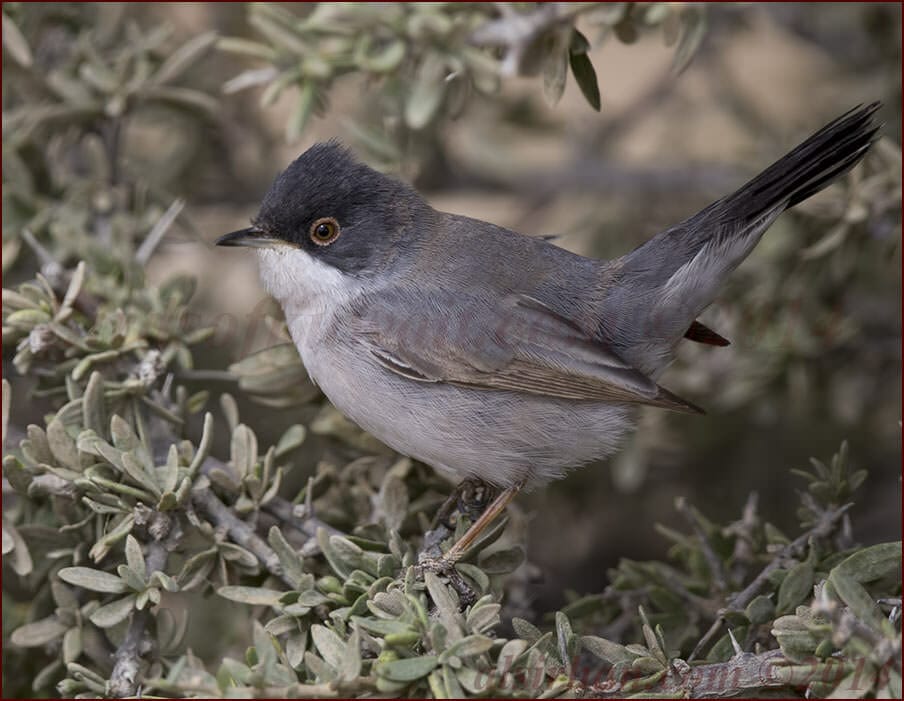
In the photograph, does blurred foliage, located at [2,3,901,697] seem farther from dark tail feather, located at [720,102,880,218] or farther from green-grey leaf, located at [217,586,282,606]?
dark tail feather, located at [720,102,880,218]

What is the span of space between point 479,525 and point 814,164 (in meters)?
1.39

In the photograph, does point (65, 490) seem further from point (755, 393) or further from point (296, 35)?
point (755, 393)

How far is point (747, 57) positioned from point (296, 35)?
469 centimetres

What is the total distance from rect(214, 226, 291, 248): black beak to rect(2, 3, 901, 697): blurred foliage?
248 mm

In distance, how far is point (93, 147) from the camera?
3.76 meters

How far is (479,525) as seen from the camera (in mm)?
→ 2998

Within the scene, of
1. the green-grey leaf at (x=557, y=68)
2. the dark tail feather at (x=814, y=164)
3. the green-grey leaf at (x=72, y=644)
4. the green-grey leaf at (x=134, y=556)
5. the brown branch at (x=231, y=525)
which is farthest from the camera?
the green-grey leaf at (x=557, y=68)

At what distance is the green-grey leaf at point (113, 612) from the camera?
2.46 m

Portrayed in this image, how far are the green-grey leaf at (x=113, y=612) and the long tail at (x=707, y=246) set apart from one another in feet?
5.18

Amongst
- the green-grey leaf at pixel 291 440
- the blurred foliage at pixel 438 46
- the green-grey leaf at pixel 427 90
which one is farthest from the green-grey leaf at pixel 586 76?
the green-grey leaf at pixel 291 440

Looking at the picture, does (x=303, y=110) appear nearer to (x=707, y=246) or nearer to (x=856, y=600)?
(x=707, y=246)

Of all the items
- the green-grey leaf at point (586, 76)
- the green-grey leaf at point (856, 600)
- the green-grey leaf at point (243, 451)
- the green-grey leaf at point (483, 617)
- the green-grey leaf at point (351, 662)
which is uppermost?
the green-grey leaf at point (586, 76)

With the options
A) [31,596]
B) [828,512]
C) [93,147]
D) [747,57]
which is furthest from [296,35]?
[747,57]

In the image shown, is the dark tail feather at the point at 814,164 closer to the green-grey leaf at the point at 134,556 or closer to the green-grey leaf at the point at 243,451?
the green-grey leaf at the point at 243,451
